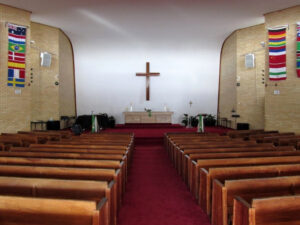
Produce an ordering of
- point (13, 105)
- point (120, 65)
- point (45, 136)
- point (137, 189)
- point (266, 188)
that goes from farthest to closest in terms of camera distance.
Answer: point (120, 65)
point (13, 105)
point (45, 136)
point (137, 189)
point (266, 188)

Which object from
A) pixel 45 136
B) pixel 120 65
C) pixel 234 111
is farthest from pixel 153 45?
pixel 45 136

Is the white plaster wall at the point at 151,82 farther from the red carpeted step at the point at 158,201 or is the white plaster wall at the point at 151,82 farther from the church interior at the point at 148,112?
the red carpeted step at the point at 158,201

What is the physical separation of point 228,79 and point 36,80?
9.29 metres

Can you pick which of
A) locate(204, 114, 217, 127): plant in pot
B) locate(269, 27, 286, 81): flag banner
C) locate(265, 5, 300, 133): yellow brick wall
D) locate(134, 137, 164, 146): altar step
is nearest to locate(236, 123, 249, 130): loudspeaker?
locate(265, 5, 300, 133): yellow brick wall

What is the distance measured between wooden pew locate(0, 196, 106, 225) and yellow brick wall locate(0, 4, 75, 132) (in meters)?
6.81

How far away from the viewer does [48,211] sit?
3.88ft

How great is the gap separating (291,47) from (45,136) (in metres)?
8.17

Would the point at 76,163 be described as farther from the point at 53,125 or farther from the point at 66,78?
the point at 66,78

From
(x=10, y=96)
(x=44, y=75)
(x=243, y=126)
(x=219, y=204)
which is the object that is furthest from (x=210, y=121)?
(x=219, y=204)

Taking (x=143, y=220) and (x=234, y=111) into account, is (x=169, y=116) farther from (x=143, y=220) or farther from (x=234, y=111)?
(x=143, y=220)

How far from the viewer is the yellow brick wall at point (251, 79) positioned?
29.3 ft

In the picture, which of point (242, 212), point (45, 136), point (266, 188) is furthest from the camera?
point (45, 136)

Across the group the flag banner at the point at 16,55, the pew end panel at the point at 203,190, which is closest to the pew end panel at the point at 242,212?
the pew end panel at the point at 203,190

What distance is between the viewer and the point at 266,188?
5.29ft
